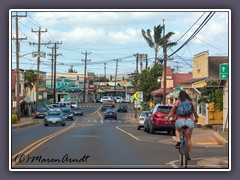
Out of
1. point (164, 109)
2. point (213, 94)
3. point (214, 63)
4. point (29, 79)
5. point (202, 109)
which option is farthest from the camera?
point (29, 79)

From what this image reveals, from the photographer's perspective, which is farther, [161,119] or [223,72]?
[161,119]

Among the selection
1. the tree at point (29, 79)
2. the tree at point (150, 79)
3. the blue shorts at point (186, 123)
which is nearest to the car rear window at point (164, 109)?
the blue shorts at point (186, 123)

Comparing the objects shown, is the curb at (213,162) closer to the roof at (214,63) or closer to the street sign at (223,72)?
the street sign at (223,72)

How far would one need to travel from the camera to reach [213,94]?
111 ft

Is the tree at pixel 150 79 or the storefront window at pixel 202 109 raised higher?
the tree at pixel 150 79

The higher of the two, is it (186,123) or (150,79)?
(150,79)

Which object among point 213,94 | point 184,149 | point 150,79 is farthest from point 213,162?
point 150,79

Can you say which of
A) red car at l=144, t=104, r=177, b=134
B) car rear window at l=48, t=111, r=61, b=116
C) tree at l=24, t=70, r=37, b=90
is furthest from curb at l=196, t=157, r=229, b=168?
tree at l=24, t=70, r=37, b=90

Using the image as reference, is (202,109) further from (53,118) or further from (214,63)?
(53,118)

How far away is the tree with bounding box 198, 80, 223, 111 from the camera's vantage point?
3303 cm

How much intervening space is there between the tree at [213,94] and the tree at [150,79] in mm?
39118

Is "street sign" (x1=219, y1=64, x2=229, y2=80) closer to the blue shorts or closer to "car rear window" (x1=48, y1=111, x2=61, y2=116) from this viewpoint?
the blue shorts

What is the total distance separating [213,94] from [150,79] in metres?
41.0

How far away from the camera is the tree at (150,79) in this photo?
7406cm
